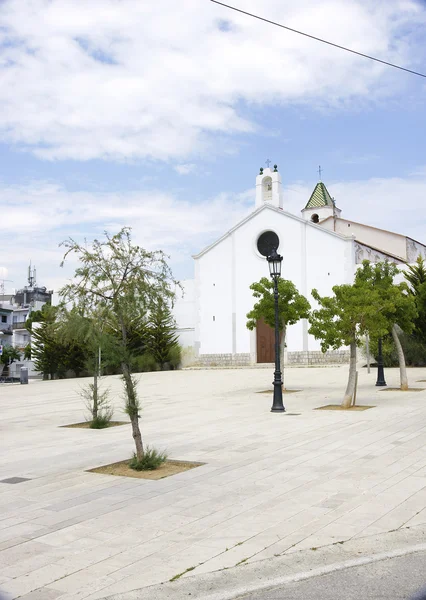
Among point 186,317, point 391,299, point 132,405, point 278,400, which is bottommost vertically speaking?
point 278,400

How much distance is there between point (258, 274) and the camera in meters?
42.2

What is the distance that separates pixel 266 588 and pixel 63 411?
13.6 m

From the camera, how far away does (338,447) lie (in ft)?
31.4

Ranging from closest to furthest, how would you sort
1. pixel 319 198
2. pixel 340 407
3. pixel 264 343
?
pixel 340 407
pixel 264 343
pixel 319 198

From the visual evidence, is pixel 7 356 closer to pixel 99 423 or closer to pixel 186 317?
pixel 186 317

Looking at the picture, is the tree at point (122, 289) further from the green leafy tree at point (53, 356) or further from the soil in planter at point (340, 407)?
the green leafy tree at point (53, 356)

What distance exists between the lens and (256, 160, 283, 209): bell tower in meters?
43.8

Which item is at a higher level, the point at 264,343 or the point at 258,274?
the point at 258,274

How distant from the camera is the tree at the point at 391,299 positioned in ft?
55.6

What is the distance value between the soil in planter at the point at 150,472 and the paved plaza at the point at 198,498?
0.24m

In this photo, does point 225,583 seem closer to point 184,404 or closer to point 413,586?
point 413,586

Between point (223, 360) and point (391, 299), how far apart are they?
84.1 ft

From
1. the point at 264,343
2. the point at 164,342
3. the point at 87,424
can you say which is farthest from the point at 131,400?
the point at 264,343

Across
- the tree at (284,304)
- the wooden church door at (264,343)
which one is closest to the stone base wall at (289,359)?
the wooden church door at (264,343)
